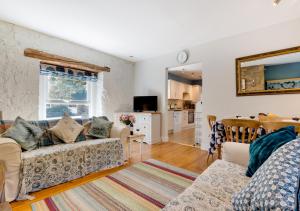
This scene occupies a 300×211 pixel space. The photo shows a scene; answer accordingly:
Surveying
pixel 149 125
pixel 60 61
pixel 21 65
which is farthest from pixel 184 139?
pixel 21 65

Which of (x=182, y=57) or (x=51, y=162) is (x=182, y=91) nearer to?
(x=182, y=57)

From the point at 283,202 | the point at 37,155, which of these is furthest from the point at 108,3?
the point at 283,202

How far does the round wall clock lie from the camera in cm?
396

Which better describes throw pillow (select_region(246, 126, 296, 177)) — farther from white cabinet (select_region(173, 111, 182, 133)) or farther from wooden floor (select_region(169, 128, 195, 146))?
white cabinet (select_region(173, 111, 182, 133))

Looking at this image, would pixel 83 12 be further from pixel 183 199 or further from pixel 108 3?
pixel 183 199

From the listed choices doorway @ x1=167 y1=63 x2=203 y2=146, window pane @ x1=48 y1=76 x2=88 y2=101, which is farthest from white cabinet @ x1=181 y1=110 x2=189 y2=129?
window pane @ x1=48 y1=76 x2=88 y2=101

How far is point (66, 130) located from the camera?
2.49 meters

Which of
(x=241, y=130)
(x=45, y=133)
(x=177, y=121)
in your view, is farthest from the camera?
(x=177, y=121)

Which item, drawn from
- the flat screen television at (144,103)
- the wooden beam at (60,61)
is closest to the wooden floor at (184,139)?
the flat screen television at (144,103)

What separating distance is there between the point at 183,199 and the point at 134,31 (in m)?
3.09

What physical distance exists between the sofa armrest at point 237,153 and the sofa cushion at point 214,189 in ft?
0.31

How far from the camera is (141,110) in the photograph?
4.84m

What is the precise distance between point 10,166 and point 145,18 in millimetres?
2800

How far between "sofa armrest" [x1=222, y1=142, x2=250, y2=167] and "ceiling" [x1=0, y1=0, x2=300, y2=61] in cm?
203
